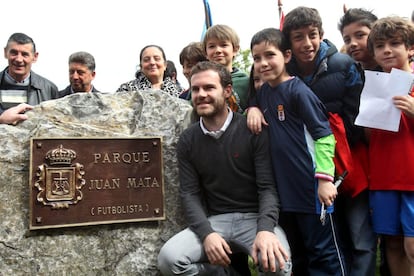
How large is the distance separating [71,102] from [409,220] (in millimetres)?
2456

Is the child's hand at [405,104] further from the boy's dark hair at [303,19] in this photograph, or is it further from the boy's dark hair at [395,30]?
the boy's dark hair at [303,19]

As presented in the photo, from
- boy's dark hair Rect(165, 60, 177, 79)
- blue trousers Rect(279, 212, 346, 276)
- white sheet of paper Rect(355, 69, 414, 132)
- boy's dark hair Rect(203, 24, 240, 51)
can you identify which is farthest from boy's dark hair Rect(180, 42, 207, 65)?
blue trousers Rect(279, 212, 346, 276)

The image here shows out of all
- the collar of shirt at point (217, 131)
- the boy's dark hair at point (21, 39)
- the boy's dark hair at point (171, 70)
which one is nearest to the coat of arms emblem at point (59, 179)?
the collar of shirt at point (217, 131)

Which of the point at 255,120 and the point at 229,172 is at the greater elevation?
the point at 255,120

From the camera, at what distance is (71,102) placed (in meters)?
3.14

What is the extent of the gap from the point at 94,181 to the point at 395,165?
6.68 feet

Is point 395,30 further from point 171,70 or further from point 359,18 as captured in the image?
point 171,70

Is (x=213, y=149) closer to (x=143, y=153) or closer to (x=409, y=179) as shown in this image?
Result: (x=143, y=153)

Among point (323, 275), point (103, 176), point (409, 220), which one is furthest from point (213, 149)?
point (409, 220)

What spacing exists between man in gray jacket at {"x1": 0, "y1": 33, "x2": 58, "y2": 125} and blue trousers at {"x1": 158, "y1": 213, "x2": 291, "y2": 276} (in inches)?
84.5

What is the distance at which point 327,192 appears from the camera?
262 centimetres

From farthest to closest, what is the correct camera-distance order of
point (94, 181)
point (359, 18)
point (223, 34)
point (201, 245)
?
1. point (223, 34)
2. point (359, 18)
3. point (94, 181)
4. point (201, 245)

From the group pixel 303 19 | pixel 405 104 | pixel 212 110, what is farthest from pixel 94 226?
pixel 405 104

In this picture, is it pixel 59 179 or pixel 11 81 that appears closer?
pixel 59 179
